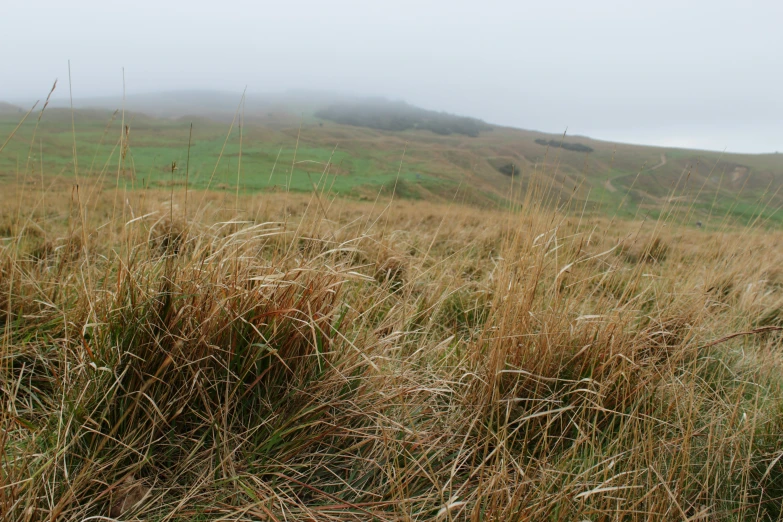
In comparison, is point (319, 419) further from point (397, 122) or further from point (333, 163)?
point (397, 122)

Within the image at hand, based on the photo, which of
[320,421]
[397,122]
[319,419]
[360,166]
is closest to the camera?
[320,421]

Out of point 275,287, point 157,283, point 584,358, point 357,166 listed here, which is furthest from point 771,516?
point 357,166

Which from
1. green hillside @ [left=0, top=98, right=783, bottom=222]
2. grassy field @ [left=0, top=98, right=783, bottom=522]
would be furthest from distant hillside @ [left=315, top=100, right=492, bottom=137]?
grassy field @ [left=0, top=98, right=783, bottom=522]

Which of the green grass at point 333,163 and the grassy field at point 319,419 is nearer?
the grassy field at point 319,419

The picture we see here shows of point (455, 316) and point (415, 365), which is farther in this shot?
point (455, 316)

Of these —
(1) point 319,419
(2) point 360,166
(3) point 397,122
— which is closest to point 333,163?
(1) point 319,419

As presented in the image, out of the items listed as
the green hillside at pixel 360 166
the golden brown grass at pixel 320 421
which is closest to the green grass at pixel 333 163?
the green hillside at pixel 360 166

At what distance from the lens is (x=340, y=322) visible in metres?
1.51

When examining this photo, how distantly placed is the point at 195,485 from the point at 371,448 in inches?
19.7

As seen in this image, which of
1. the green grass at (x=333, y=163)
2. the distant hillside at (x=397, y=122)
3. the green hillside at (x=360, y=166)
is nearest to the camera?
the green hillside at (x=360, y=166)

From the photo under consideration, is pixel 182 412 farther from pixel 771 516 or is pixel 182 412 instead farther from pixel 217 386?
pixel 771 516

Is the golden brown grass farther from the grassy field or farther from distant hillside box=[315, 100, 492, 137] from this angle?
distant hillside box=[315, 100, 492, 137]

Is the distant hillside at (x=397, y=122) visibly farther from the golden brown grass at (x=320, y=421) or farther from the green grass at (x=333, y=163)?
the golden brown grass at (x=320, y=421)

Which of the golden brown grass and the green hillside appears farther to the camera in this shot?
the green hillside
